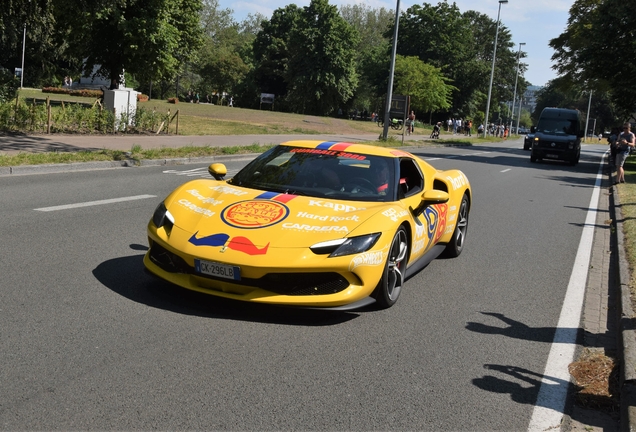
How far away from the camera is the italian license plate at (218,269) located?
5.04 metres

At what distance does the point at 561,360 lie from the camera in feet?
16.4

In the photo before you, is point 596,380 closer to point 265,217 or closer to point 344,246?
point 344,246

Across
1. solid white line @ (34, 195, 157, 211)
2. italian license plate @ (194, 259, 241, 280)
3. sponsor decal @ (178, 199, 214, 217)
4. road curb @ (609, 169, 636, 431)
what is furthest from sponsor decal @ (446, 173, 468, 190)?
solid white line @ (34, 195, 157, 211)

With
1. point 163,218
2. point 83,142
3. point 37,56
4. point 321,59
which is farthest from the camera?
point 321,59

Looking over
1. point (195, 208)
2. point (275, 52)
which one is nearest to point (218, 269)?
point (195, 208)

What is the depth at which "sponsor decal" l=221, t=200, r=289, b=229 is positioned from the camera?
5.43 metres

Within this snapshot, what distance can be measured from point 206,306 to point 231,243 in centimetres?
60

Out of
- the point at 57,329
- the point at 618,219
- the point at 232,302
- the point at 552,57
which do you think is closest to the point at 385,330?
the point at 232,302

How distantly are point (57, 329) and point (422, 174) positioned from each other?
158 inches

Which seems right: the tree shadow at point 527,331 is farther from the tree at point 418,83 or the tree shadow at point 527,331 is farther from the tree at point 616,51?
the tree at point 418,83

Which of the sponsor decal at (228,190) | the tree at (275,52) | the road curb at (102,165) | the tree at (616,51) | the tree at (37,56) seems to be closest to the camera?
the sponsor decal at (228,190)

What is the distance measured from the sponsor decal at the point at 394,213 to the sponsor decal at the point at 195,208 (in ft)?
4.76

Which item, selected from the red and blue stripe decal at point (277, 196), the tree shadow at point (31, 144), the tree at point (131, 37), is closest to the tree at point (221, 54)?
the tree at point (131, 37)

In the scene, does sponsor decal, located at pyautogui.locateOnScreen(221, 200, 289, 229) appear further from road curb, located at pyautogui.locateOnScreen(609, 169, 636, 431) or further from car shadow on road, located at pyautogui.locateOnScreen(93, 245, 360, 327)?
road curb, located at pyautogui.locateOnScreen(609, 169, 636, 431)
